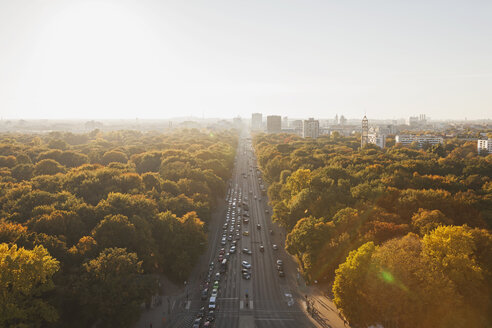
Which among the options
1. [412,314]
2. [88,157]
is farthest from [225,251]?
[88,157]

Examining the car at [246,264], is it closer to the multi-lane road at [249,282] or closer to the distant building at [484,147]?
the multi-lane road at [249,282]

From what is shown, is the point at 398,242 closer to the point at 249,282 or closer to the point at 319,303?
the point at 319,303

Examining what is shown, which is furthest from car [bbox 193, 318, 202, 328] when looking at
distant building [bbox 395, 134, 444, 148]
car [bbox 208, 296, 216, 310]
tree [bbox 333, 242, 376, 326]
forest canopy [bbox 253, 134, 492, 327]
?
distant building [bbox 395, 134, 444, 148]

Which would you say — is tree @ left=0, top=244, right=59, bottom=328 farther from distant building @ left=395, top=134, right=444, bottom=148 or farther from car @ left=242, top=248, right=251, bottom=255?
distant building @ left=395, top=134, right=444, bottom=148

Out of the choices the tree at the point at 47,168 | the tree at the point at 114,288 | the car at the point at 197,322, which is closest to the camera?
the tree at the point at 114,288

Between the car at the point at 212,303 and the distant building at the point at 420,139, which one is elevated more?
the distant building at the point at 420,139

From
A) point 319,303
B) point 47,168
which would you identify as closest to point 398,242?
point 319,303

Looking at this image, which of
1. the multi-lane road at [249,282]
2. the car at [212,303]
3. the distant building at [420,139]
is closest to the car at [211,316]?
the multi-lane road at [249,282]
